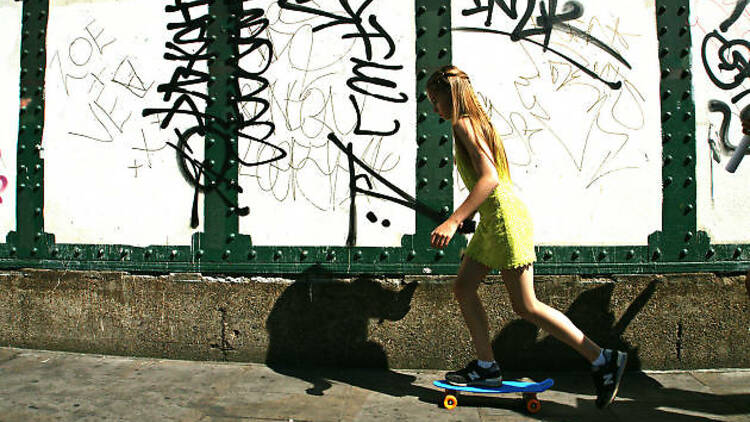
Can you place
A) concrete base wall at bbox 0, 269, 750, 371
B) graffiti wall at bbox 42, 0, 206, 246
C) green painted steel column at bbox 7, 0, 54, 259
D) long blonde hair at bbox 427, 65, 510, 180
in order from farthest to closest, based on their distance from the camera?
green painted steel column at bbox 7, 0, 54, 259 < graffiti wall at bbox 42, 0, 206, 246 < concrete base wall at bbox 0, 269, 750, 371 < long blonde hair at bbox 427, 65, 510, 180

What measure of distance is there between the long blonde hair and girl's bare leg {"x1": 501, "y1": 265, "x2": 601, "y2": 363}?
58cm

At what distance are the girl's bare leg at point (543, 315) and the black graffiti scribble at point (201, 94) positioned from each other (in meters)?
1.96

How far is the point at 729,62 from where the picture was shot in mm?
3904

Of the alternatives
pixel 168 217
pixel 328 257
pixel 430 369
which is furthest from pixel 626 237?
pixel 168 217

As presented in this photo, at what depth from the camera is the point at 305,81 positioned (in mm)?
4117

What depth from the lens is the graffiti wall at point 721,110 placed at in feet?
12.8

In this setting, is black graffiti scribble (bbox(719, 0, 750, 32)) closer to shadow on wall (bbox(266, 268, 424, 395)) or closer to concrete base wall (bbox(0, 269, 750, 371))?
concrete base wall (bbox(0, 269, 750, 371))

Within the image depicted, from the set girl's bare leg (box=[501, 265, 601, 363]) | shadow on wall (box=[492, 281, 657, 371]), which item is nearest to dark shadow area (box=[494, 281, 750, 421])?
shadow on wall (box=[492, 281, 657, 371])

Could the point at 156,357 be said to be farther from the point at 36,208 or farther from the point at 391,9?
the point at 391,9

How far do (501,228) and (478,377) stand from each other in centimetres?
88

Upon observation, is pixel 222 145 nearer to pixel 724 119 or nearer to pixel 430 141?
pixel 430 141

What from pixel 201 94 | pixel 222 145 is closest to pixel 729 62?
pixel 222 145

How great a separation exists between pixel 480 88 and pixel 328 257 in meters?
1.56

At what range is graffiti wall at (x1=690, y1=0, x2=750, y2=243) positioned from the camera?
3.90 meters
